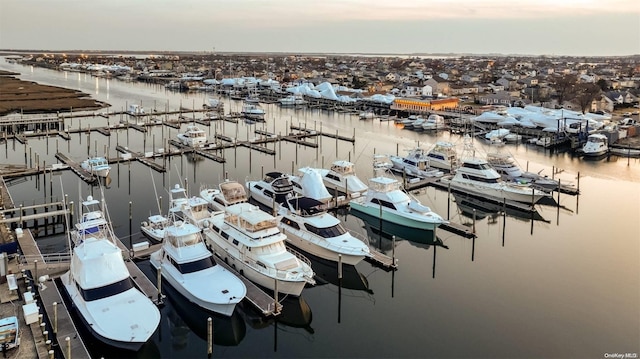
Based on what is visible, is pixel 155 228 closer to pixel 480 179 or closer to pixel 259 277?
pixel 259 277

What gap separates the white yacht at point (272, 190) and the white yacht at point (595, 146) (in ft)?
66.5

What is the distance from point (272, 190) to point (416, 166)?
341 inches

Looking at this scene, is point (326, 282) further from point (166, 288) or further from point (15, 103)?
point (15, 103)

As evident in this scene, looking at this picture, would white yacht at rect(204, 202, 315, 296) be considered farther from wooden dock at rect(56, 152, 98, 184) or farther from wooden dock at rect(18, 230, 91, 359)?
wooden dock at rect(56, 152, 98, 184)

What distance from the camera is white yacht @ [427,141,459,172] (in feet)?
83.7

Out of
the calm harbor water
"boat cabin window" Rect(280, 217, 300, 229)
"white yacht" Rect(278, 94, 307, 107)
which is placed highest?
"white yacht" Rect(278, 94, 307, 107)

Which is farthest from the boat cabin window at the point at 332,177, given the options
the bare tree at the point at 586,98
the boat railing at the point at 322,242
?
the bare tree at the point at 586,98

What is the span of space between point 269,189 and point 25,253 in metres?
8.16

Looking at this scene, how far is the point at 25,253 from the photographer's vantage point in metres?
13.5

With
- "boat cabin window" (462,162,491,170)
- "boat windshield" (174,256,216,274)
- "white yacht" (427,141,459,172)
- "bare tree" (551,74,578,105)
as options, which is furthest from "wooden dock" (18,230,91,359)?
"bare tree" (551,74,578,105)

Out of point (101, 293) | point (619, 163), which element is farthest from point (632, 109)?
point (101, 293)

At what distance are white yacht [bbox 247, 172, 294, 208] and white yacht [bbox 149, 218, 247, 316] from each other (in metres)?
5.10

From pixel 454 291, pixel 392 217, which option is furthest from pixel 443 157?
pixel 454 291

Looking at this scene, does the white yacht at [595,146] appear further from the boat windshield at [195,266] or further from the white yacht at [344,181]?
the boat windshield at [195,266]
